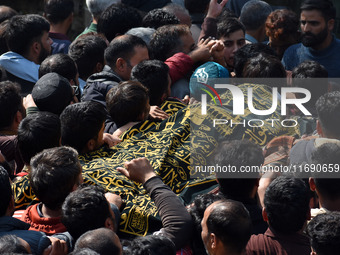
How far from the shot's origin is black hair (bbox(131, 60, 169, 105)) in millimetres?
5199

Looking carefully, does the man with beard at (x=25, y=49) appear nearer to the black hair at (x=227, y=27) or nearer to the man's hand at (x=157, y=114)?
the black hair at (x=227, y=27)

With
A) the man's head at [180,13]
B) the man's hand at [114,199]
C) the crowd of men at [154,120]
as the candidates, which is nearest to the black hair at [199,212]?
the crowd of men at [154,120]

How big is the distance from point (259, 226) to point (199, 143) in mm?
779

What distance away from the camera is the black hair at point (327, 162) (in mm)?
4133

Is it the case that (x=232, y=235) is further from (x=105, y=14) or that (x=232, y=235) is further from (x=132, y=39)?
(x=105, y=14)

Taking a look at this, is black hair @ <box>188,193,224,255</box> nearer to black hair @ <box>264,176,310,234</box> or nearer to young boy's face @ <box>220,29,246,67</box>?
black hair @ <box>264,176,310,234</box>

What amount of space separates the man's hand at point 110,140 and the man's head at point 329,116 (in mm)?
1343

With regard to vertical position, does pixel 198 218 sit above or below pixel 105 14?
below

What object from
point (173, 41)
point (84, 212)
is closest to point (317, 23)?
point (173, 41)

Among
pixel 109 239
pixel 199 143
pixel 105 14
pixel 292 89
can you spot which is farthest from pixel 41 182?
pixel 105 14

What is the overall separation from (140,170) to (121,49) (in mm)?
1855

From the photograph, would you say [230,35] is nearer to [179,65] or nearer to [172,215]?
[179,65]

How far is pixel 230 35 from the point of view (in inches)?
260

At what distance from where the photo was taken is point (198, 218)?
13.3 feet
